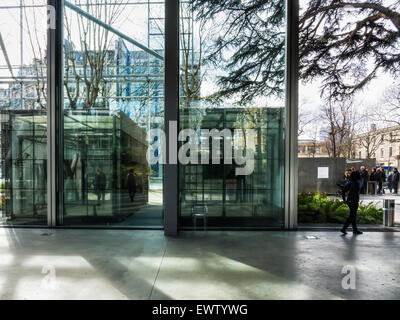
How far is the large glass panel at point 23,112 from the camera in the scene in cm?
836

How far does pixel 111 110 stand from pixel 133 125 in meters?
0.89

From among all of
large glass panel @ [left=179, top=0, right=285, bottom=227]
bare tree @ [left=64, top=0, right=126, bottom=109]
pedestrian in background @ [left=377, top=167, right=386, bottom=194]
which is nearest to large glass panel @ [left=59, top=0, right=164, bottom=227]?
bare tree @ [left=64, top=0, right=126, bottom=109]

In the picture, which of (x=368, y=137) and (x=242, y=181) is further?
(x=368, y=137)

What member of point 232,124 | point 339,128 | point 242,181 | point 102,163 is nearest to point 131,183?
point 102,163

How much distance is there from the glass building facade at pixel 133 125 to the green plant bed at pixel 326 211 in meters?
0.92

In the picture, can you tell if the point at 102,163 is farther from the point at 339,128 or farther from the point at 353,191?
the point at 339,128

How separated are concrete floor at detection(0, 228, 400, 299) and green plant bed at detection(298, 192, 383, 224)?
1111 millimetres

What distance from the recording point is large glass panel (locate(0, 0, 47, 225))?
27.4ft

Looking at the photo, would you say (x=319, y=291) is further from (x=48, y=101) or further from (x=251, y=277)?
(x=48, y=101)

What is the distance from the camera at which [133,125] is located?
8.11 metres

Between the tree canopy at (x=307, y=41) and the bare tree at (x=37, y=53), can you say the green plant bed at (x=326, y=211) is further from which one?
the bare tree at (x=37, y=53)

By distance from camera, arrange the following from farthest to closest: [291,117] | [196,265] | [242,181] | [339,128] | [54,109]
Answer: [339,128]
[54,109]
[242,181]
[291,117]
[196,265]

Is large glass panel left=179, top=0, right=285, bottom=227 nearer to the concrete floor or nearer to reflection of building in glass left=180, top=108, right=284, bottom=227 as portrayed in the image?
reflection of building in glass left=180, top=108, right=284, bottom=227
